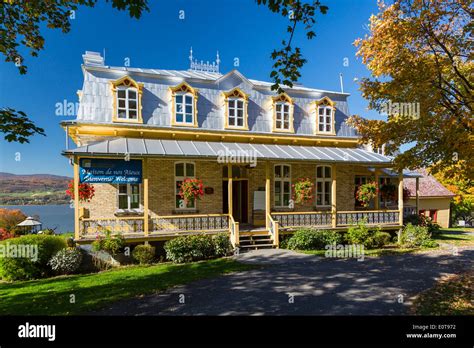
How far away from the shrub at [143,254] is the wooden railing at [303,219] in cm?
632

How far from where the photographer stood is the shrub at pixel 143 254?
11.3 meters

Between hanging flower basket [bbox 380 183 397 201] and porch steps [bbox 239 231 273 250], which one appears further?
hanging flower basket [bbox 380 183 397 201]

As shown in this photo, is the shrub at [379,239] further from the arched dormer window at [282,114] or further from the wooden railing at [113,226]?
the wooden railing at [113,226]

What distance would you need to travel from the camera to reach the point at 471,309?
6141 millimetres

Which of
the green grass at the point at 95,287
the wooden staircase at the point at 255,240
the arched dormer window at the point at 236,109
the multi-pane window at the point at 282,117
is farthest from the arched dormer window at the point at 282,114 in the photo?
the green grass at the point at 95,287

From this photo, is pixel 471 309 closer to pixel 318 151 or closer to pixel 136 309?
pixel 136 309

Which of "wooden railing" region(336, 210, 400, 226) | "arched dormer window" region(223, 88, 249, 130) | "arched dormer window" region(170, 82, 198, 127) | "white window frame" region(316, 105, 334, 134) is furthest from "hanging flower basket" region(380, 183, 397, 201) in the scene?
"arched dormer window" region(170, 82, 198, 127)

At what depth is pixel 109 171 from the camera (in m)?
11.2

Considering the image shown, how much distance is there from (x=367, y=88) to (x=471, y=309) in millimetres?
6705

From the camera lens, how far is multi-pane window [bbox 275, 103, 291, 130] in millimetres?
16531

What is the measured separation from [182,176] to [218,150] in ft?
8.15

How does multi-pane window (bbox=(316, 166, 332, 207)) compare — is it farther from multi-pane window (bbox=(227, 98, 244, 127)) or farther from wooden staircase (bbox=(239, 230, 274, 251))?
multi-pane window (bbox=(227, 98, 244, 127))

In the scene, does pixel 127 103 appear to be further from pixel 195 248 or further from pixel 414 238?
pixel 414 238
